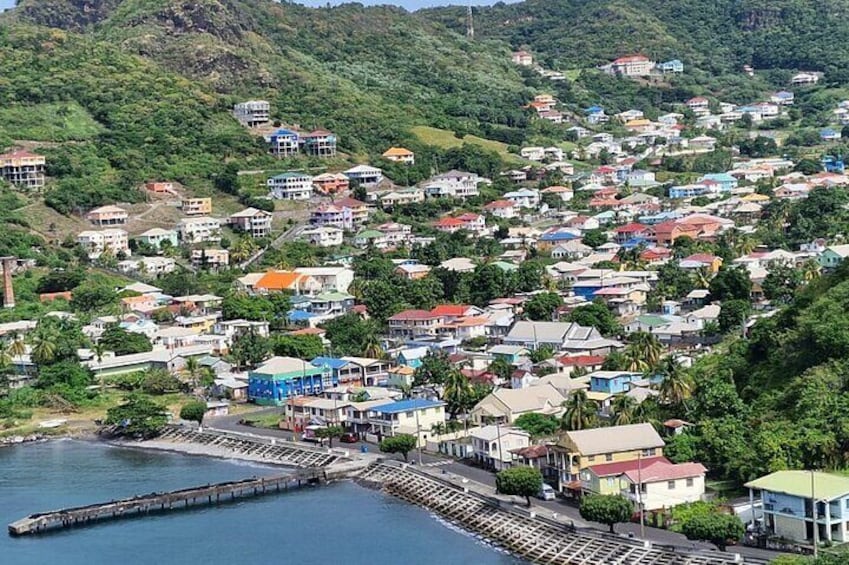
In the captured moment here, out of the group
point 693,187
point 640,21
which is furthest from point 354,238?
point 640,21

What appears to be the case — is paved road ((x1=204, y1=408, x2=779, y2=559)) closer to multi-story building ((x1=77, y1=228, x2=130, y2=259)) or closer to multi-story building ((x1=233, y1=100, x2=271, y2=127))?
multi-story building ((x1=77, y1=228, x2=130, y2=259))

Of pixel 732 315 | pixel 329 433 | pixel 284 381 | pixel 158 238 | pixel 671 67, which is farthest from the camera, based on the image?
pixel 671 67

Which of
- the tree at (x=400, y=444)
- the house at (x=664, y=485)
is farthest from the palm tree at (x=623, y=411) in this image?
the tree at (x=400, y=444)

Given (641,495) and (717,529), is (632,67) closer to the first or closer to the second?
(641,495)

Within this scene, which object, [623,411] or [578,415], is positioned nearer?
[623,411]

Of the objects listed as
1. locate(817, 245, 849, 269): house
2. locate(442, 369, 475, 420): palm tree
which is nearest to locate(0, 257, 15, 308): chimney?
locate(442, 369, 475, 420): palm tree

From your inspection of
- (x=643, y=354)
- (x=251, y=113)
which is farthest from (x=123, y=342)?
(x=251, y=113)
